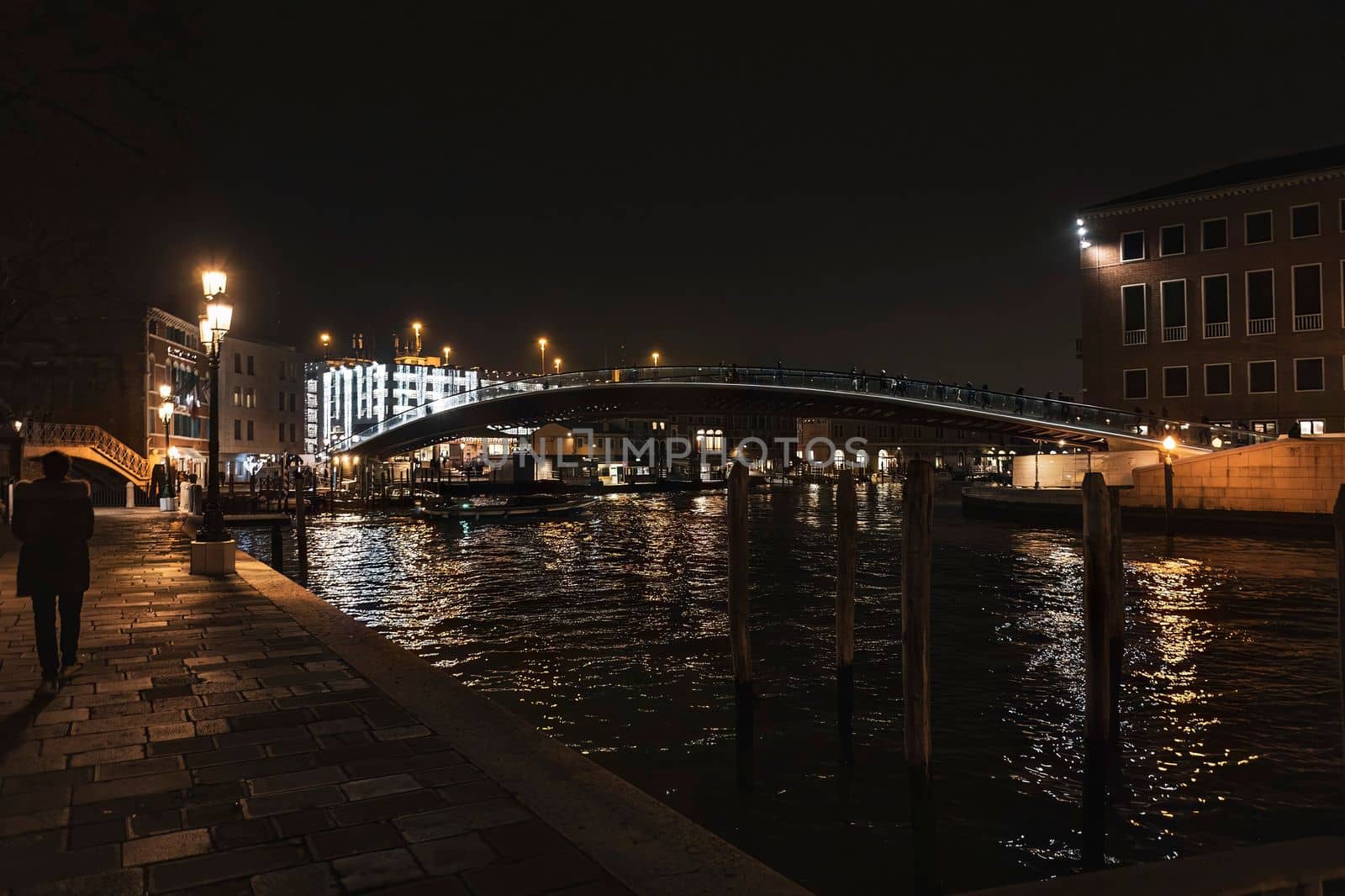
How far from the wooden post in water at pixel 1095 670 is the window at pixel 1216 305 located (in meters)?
33.4

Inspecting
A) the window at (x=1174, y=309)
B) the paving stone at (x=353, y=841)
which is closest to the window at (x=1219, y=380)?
the window at (x=1174, y=309)

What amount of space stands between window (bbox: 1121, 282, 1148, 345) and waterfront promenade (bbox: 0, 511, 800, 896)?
3713 centimetres

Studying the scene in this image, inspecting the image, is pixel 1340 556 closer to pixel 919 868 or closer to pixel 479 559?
pixel 919 868

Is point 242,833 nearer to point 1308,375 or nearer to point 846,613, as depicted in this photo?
point 846,613

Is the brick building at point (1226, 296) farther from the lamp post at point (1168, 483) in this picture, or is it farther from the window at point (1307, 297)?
the lamp post at point (1168, 483)

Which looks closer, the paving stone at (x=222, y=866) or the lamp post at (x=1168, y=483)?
the paving stone at (x=222, y=866)

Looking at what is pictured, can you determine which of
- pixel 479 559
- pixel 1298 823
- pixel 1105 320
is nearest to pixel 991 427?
pixel 1105 320

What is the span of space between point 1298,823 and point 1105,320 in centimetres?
3564

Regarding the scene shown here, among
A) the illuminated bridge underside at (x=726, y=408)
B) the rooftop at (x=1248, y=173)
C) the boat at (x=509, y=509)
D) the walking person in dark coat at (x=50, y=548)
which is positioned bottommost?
the boat at (x=509, y=509)

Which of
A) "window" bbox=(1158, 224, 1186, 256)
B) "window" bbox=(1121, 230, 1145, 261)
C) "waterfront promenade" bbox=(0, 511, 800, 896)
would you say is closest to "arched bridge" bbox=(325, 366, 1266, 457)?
"window" bbox=(1121, 230, 1145, 261)

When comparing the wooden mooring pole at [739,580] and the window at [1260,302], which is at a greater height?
the window at [1260,302]

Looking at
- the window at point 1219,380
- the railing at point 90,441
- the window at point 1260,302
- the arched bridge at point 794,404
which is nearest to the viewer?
the railing at point 90,441

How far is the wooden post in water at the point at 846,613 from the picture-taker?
771 centimetres

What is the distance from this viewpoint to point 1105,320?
38.0 m
